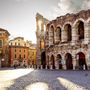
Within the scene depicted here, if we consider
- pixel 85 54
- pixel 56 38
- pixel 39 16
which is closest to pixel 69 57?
pixel 56 38

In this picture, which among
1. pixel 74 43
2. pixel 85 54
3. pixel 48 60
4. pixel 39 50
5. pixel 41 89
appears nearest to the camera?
pixel 41 89

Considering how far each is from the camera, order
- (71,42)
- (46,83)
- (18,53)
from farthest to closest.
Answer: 1. (18,53)
2. (71,42)
3. (46,83)

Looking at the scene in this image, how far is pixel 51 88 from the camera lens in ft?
30.3

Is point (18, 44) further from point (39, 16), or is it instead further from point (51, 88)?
point (51, 88)

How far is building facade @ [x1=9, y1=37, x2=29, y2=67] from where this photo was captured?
221ft

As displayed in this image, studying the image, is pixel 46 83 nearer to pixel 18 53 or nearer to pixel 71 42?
pixel 71 42

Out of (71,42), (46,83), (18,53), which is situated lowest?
(46,83)

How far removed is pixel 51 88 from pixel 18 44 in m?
63.1

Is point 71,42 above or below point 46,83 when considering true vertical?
above

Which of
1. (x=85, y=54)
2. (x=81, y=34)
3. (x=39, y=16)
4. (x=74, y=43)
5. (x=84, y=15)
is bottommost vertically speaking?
(x=85, y=54)

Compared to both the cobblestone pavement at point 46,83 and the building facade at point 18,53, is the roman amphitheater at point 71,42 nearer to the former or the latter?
the cobblestone pavement at point 46,83

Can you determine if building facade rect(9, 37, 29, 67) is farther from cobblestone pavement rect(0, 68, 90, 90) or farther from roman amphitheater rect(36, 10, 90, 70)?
cobblestone pavement rect(0, 68, 90, 90)

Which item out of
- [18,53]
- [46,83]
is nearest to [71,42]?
[46,83]

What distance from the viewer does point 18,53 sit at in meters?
69.2
